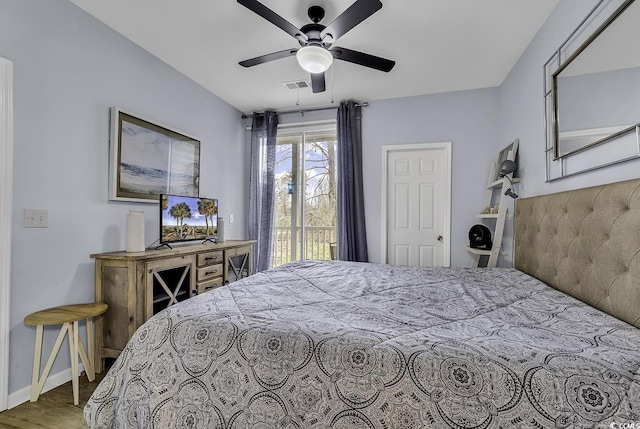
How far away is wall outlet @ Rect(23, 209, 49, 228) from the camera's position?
1.95 m

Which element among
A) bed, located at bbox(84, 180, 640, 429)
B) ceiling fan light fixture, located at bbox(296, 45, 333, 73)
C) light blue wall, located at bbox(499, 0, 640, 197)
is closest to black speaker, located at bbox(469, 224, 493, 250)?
light blue wall, located at bbox(499, 0, 640, 197)

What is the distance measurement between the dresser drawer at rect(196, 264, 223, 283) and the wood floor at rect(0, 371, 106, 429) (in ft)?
3.73

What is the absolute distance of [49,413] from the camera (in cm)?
181

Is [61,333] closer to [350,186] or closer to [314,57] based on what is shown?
[314,57]

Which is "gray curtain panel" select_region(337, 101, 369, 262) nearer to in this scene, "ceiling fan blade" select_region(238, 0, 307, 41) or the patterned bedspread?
"ceiling fan blade" select_region(238, 0, 307, 41)

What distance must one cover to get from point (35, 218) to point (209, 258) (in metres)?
1.38

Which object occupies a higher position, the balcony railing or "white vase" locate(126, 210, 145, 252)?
"white vase" locate(126, 210, 145, 252)

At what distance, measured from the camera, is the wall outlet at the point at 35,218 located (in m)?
1.95

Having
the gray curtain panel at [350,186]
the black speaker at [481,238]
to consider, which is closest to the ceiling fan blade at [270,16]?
the gray curtain panel at [350,186]

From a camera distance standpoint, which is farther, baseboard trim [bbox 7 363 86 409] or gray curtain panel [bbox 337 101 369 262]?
gray curtain panel [bbox 337 101 369 262]

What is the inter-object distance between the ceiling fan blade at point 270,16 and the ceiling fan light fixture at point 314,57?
0.13 metres

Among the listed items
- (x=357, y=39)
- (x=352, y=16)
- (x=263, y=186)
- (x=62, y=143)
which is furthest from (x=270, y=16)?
(x=263, y=186)

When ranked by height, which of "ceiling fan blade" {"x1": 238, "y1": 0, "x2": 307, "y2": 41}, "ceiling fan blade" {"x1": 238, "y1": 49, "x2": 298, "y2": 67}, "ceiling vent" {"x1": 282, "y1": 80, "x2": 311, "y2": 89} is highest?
"ceiling vent" {"x1": 282, "y1": 80, "x2": 311, "y2": 89}

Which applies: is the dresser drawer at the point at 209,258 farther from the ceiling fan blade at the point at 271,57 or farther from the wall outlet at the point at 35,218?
the ceiling fan blade at the point at 271,57
